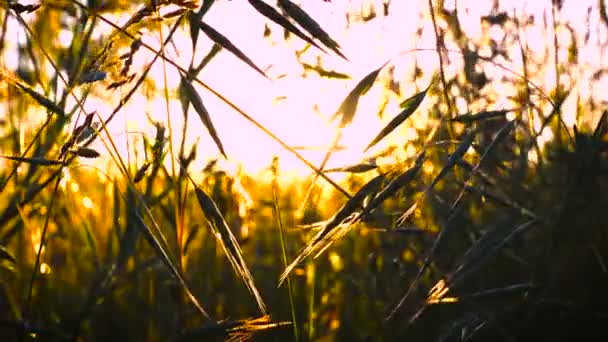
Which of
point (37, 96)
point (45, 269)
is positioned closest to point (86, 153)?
point (37, 96)

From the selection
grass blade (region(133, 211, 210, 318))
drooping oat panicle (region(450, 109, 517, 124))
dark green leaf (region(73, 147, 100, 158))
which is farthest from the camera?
drooping oat panicle (region(450, 109, 517, 124))

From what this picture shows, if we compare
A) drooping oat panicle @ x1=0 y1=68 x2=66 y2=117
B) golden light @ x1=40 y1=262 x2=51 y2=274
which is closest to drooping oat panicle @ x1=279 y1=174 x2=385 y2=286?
drooping oat panicle @ x1=0 y1=68 x2=66 y2=117

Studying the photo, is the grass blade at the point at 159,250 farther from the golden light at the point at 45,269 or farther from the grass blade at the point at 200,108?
the golden light at the point at 45,269

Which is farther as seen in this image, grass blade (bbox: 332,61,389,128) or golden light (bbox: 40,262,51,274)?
golden light (bbox: 40,262,51,274)

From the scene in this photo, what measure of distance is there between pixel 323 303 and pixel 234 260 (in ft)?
2.98

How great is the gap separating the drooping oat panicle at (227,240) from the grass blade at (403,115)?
236mm

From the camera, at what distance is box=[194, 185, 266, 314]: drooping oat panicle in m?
0.79

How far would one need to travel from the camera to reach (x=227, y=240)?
→ 0.85 m

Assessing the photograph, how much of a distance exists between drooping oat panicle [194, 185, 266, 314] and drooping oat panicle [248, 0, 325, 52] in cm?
24

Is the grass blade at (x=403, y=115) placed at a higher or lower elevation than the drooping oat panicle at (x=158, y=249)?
higher

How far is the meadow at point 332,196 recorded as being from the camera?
2.93ft

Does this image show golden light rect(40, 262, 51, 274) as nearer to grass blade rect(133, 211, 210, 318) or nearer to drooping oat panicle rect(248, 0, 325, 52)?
grass blade rect(133, 211, 210, 318)

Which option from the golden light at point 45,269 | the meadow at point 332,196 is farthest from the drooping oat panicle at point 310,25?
the golden light at point 45,269

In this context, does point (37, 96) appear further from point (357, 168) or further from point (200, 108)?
point (357, 168)
